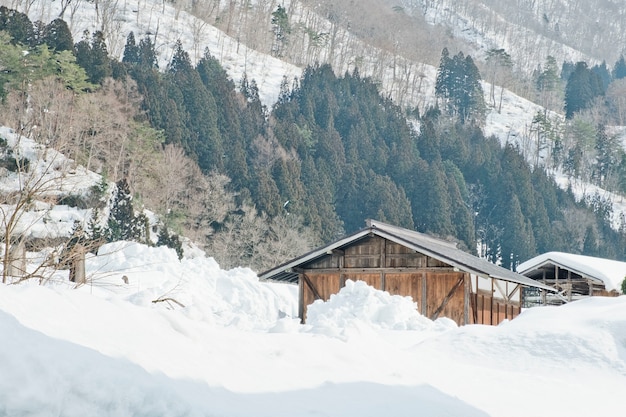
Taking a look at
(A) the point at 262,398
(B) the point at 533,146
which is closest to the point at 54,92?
(A) the point at 262,398

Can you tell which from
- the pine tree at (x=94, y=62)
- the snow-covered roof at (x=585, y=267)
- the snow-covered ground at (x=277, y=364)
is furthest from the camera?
the pine tree at (x=94, y=62)

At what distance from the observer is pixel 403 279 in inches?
840

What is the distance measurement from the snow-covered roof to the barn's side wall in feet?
27.3

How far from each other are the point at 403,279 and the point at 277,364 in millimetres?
15266

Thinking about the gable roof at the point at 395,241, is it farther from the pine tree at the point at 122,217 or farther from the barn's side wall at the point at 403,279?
the pine tree at the point at 122,217

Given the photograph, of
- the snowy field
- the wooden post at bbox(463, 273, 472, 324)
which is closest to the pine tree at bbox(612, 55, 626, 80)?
the wooden post at bbox(463, 273, 472, 324)

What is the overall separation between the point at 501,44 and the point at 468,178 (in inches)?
3055

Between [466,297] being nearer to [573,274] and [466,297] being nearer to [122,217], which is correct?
[573,274]

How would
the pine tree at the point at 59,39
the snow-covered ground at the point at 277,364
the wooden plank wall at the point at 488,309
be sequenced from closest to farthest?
the snow-covered ground at the point at 277,364, the wooden plank wall at the point at 488,309, the pine tree at the point at 59,39

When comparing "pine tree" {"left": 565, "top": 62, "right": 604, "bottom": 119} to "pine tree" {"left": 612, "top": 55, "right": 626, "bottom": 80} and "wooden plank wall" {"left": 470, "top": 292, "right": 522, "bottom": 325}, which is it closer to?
"pine tree" {"left": 612, "top": 55, "right": 626, "bottom": 80}

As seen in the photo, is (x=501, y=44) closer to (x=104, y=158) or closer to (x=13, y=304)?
(x=104, y=158)

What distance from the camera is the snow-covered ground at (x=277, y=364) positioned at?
14.4ft

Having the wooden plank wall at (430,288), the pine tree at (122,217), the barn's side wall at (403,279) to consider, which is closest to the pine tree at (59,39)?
the pine tree at (122,217)

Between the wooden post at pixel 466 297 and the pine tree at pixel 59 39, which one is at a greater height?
the pine tree at pixel 59 39
